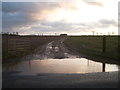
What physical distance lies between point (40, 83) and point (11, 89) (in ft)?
4.21

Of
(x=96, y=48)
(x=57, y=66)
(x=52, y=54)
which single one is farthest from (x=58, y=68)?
(x=96, y=48)

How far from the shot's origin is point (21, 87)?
796 centimetres

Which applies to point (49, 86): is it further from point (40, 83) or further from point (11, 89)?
point (11, 89)

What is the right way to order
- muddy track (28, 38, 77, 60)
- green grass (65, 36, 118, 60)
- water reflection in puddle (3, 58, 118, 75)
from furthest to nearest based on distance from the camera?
green grass (65, 36, 118, 60)
muddy track (28, 38, 77, 60)
water reflection in puddle (3, 58, 118, 75)

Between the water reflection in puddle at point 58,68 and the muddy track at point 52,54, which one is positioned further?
the muddy track at point 52,54

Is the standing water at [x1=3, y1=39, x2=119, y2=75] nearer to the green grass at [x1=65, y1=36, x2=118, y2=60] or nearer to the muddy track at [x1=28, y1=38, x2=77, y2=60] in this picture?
the muddy track at [x1=28, y1=38, x2=77, y2=60]

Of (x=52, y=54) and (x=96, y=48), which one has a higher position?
(x=96, y=48)

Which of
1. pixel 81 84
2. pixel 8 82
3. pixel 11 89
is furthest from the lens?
pixel 8 82

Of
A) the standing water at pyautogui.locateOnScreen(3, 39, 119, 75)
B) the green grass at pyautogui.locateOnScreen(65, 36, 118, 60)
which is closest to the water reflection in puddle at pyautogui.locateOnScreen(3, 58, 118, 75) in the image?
the standing water at pyautogui.locateOnScreen(3, 39, 119, 75)

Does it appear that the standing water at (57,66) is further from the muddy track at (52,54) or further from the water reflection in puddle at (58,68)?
the muddy track at (52,54)

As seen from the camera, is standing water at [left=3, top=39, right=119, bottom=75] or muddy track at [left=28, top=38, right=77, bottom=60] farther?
muddy track at [left=28, top=38, right=77, bottom=60]

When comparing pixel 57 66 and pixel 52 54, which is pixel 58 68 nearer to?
pixel 57 66

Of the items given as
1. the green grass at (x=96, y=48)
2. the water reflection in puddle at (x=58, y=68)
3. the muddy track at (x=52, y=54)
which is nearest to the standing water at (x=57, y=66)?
the water reflection in puddle at (x=58, y=68)

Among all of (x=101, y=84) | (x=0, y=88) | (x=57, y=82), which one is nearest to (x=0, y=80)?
(x=0, y=88)
